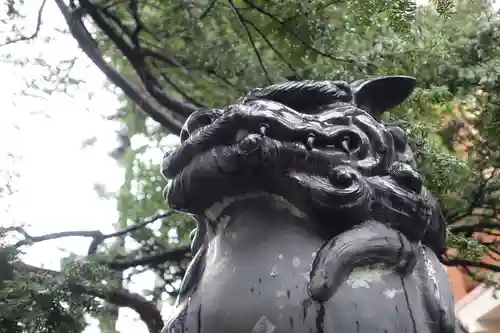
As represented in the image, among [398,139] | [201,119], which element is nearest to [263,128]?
[201,119]

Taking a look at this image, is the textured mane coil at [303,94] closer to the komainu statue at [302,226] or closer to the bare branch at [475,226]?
the komainu statue at [302,226]

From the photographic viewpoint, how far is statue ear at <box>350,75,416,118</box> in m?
1.66

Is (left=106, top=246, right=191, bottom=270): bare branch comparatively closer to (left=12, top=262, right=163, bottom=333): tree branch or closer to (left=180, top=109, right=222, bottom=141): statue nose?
(left=12, top=262, right=163, bottom=333): tree branch

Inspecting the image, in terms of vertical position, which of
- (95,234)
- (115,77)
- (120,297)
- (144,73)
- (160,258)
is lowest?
(120,297)

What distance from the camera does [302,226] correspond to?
4.47 ft

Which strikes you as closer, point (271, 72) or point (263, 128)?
point (263, 128)

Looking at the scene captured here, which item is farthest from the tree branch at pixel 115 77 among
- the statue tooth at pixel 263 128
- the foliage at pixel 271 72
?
the statue tooth at pixel 263 128

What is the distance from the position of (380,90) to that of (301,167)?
452 millimetres

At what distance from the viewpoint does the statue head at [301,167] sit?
4.39 feet

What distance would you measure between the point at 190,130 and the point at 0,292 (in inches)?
80.6

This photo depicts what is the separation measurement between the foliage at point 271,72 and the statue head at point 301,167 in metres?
1.61

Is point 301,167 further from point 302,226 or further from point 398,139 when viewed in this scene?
point 398,139

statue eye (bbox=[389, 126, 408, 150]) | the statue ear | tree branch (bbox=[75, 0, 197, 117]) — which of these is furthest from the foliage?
statue eye (bbox=[389, 126, 408, 150])

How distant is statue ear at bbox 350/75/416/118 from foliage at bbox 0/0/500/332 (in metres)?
1.31
